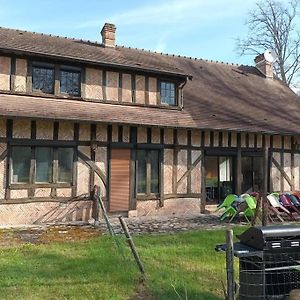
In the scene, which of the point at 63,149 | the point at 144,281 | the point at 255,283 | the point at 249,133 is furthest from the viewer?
the point at 249,133

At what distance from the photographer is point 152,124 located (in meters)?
12.1

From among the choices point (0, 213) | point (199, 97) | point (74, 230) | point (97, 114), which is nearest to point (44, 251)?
point (74, 230)

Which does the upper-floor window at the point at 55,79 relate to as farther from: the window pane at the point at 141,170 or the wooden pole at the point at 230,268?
the wooden pole at the point at 230,268

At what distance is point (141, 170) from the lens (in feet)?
41.8

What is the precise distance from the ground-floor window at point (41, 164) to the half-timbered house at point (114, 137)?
30 millimetres

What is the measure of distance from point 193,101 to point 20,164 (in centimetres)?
753

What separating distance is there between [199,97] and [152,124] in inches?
184

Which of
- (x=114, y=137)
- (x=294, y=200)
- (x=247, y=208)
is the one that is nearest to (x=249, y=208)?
(x=247, y=208)

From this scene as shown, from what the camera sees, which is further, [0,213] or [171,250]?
[0,213]

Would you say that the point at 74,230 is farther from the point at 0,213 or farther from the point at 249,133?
the point at 249,133

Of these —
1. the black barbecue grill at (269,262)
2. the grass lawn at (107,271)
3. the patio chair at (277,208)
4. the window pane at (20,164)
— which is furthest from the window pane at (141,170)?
the black barbecue grill at (269,262)

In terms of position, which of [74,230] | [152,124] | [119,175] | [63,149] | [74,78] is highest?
[74,78]

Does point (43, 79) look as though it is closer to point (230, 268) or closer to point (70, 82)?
point (70, 82)

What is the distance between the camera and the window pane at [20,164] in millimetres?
10828
